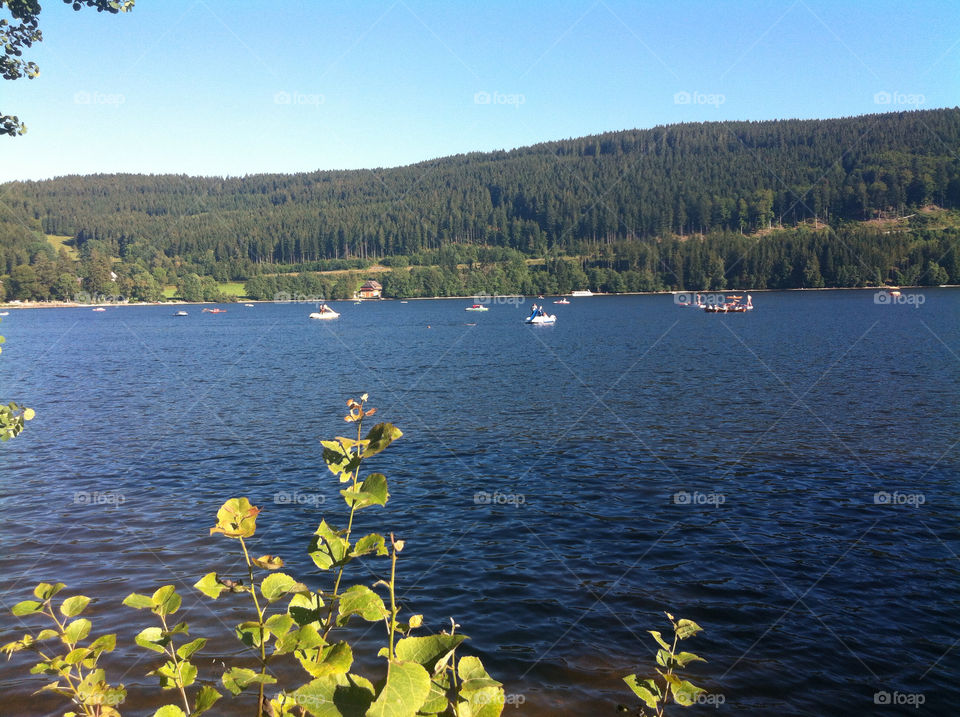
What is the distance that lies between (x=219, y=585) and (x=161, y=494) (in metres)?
18.6

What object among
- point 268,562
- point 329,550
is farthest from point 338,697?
point 268,562

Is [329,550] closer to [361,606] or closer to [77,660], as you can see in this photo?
Answer: [361,606]

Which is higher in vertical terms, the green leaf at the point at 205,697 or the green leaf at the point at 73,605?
the green leaf at the point at 73,605

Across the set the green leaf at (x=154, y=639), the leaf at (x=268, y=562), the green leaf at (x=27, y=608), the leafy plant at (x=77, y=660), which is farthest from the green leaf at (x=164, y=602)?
the green leaf at (x=27, y=608)

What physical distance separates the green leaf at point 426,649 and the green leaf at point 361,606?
0.35m

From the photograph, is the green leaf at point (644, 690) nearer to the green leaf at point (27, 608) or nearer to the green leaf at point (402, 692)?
the green leaf at point (402, 692)

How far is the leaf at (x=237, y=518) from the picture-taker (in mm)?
2790

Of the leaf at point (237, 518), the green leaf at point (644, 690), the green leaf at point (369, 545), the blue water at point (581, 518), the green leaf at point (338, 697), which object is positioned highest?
the leaf at point (237, 518)

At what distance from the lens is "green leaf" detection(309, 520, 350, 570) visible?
9.79 ft

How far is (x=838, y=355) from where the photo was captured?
187 feet

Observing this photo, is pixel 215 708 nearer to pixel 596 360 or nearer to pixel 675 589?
pixel 675 589

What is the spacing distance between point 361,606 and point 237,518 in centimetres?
65

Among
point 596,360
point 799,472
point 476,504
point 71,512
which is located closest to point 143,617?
point 71,512

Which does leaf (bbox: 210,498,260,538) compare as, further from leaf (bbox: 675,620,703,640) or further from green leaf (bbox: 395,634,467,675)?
leaf (bbox: 675,620,703,640)
